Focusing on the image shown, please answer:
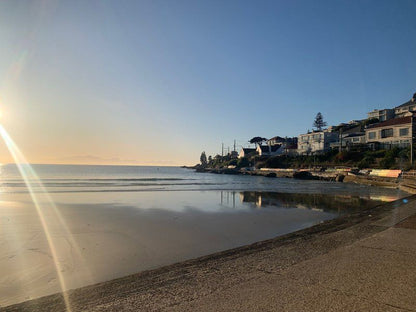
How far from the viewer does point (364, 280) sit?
5328 mm

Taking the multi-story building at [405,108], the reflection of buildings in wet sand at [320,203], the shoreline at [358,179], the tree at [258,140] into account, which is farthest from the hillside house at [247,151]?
the reflection of buildings in wet sand at [320,203]

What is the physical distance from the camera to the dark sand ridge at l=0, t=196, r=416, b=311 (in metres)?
4.51

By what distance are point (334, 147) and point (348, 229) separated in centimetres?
8291

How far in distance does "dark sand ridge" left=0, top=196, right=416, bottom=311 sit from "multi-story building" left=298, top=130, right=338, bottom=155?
8806 centimetres

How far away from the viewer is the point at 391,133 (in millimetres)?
64688

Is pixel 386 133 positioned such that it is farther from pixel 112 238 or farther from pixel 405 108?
pixel 112 238

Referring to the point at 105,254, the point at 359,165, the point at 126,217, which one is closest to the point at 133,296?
the point at 105,254

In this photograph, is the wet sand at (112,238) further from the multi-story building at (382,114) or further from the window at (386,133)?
→ the multi-story building at (382,114)

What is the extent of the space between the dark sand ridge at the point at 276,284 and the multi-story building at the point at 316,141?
289 feet

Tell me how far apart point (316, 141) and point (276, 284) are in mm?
95403

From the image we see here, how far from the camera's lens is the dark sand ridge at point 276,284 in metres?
4.51

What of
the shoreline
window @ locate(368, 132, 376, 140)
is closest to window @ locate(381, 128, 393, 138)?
window @ locate(368, 132, 376, 140)

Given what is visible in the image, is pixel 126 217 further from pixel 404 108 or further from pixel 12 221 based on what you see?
pixel 404 108

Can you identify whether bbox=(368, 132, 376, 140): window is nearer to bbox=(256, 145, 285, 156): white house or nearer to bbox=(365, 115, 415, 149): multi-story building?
bbox=(365, 115, 415, 149): multi-story building
